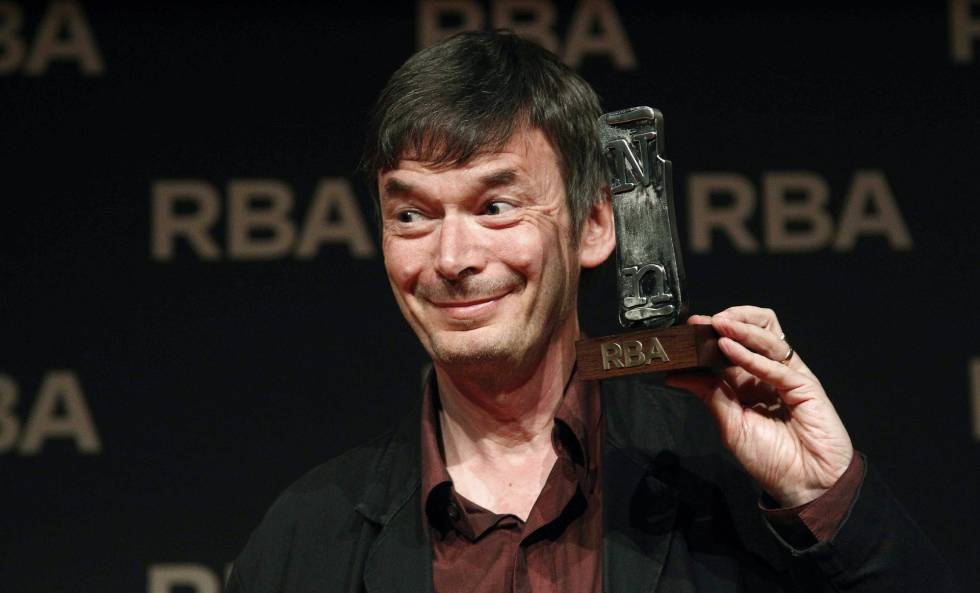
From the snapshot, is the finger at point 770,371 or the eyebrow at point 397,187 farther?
the eyebrow at point 397,187

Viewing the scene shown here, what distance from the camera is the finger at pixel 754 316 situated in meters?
1.85

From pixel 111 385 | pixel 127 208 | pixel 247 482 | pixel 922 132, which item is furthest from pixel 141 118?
pixel 922 132

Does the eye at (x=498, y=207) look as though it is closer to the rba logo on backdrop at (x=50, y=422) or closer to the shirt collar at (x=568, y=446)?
the shirt collar at (x=568, y=446)

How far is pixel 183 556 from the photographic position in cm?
272

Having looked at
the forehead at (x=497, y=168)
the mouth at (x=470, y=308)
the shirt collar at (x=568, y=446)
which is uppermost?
the forehead at (x=497, y=168)

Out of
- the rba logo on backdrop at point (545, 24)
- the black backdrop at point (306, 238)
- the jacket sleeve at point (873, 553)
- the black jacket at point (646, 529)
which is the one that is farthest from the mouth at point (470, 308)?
the rba logo on backdrop at point (545, 24)

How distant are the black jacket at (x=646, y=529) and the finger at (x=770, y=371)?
0.14 meters

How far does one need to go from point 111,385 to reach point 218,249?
1.12 feet

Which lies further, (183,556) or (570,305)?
(183,556)

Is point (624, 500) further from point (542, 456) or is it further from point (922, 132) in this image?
point (922, 132)

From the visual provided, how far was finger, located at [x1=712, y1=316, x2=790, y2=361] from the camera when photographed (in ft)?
6.00

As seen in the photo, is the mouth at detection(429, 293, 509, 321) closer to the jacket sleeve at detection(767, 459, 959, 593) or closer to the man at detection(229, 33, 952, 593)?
the man at detection(229, 33, 952, 593)

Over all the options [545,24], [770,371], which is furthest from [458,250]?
[545,24]

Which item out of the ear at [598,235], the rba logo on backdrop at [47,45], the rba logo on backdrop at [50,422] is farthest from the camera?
the rba logo on backdrop at [47,45]
